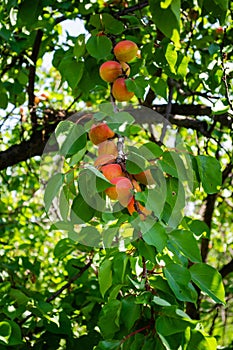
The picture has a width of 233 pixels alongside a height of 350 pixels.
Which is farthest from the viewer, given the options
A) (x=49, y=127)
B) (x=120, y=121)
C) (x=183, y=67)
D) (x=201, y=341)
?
(x=49, y=127)

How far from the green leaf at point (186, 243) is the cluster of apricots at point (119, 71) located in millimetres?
372

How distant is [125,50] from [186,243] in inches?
19.6

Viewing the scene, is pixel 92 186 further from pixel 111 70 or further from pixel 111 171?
pixel 111 70

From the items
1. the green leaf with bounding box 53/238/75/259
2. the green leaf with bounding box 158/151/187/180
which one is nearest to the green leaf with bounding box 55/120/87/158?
the green leaf with bounding box 158/151/187/180

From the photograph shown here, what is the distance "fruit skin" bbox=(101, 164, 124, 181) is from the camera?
0.88m

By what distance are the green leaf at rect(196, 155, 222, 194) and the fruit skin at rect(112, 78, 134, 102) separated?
243mm

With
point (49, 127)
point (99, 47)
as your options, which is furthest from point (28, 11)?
point (49, 127)

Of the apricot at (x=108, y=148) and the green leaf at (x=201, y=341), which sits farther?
the apricot at (x=108, y=148)

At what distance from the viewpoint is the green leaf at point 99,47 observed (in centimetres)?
112

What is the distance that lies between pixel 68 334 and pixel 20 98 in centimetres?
114

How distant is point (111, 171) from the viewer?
2.92 ft

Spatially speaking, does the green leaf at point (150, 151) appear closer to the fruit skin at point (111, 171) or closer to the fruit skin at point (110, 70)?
the fruit skin at point (111, 171)

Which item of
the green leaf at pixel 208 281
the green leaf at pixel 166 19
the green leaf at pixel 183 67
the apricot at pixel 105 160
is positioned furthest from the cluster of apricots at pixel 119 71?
the green leaf at pixel 208 281

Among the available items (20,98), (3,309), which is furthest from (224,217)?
(3,309)
